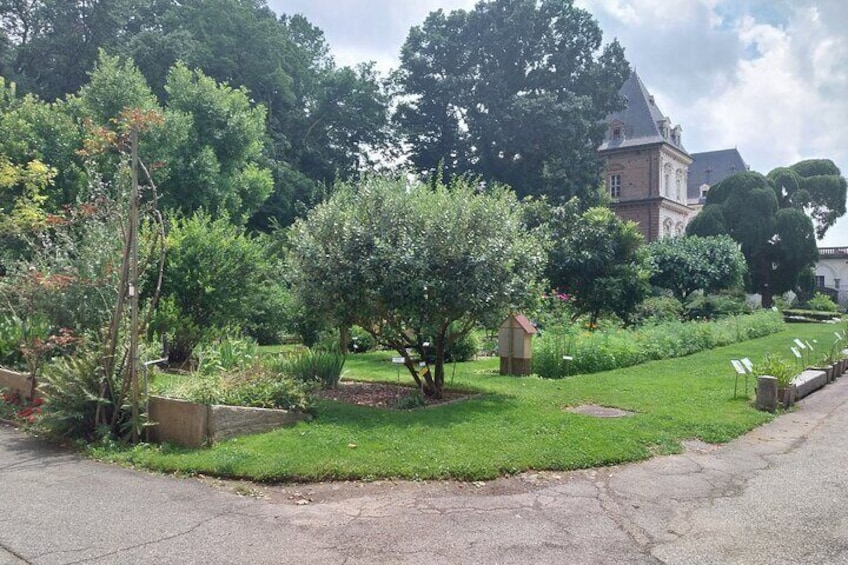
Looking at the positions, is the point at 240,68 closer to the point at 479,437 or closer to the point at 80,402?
the point at 80,402

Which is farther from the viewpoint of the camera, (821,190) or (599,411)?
(821,190)

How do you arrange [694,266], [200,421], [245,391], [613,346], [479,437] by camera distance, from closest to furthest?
[200,421], [479,437], [245,391], [613,346], [694,266]

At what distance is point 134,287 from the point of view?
724 cm

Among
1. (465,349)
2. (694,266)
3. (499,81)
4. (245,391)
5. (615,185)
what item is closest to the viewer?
(245,391)

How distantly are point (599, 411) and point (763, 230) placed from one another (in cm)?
4318

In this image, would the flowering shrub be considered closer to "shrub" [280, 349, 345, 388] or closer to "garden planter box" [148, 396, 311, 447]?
"shrub" [280, 349, 345, 388]

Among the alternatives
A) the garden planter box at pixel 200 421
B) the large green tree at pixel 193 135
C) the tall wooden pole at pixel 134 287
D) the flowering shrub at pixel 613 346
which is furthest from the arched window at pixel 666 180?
the tall wooden pole at pixel 134 287

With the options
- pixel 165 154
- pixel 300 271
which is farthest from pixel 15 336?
pixel 165 154

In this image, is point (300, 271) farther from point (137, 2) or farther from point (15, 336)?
point (137, 2)

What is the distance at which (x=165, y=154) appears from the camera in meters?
20.4

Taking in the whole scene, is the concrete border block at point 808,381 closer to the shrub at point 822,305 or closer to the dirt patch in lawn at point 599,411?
the dirt patch in lawn at point 599,411

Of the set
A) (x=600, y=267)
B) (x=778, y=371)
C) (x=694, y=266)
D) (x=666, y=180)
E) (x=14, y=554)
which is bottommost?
(x=14, y=554)

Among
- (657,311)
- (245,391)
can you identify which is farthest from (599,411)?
(657,311)

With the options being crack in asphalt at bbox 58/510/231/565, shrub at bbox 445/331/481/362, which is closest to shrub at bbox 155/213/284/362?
shrub at bbox 445/331/481/362
